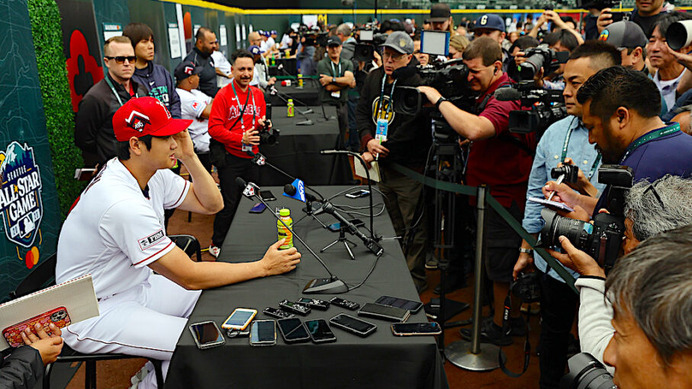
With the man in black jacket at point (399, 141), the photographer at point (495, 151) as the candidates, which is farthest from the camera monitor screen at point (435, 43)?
the photographer at point (495, 151)

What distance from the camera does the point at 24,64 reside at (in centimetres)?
338

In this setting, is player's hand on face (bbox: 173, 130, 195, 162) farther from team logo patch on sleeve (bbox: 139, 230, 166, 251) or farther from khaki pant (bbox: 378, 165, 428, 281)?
khaki pant (bbox: 378, 165, 428, 281)

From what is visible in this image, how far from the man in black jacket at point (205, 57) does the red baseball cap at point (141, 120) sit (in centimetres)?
412

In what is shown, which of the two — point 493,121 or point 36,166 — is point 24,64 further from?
point 493,121

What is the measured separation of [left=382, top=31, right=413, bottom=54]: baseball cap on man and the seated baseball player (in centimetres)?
169

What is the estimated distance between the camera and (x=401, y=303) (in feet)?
6.39

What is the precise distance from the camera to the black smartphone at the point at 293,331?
172 centimetres

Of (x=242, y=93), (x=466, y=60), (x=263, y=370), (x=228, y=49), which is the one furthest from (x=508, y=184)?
(x=228, y=49)

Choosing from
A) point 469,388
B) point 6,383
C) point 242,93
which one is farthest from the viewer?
point 242,93

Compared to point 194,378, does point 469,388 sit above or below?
below

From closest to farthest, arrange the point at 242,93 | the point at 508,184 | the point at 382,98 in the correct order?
the point at 508,184
the point at 382,98
the point at 242,93

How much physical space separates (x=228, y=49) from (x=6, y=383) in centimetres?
1291

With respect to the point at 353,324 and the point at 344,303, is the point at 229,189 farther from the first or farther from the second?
the point at 353,324

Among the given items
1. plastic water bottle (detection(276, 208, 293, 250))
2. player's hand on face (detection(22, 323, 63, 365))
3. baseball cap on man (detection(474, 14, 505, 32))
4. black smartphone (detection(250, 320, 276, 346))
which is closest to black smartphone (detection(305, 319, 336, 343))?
black smartphone (detection(250, 320, 276, 346))
